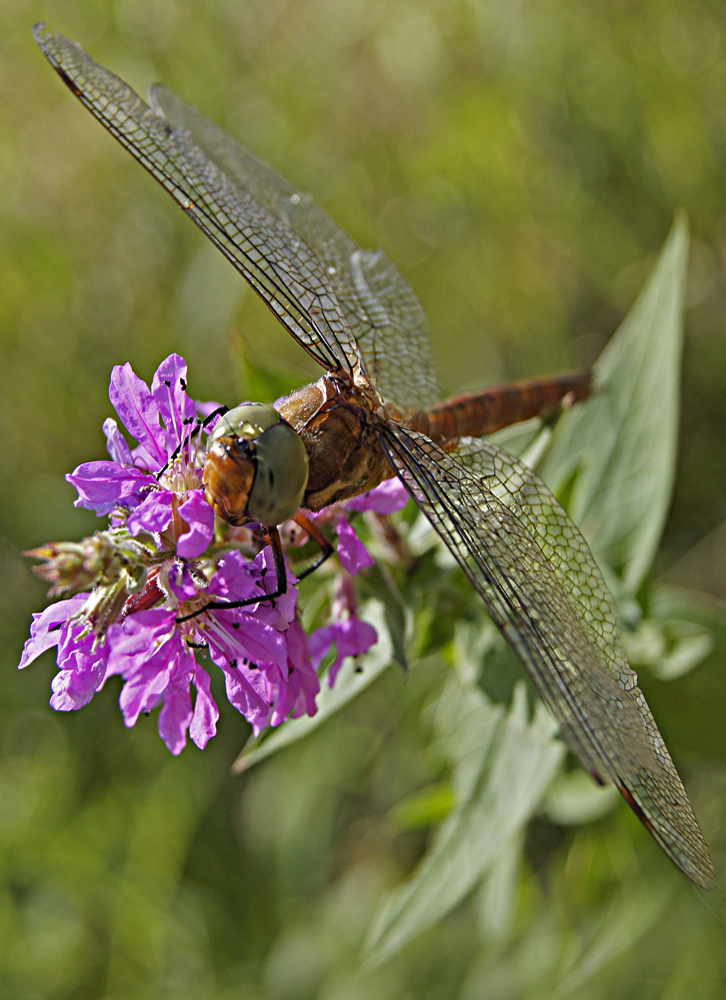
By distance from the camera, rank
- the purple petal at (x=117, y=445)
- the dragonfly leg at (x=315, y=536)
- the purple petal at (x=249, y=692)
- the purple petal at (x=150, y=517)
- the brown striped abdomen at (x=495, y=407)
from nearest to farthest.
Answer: the purple petal at (x=150, y=517) → the purple petal at (x=249, y=692) → the purple petal at (x=117, y=445) → the dragonfly leg at (x=315, y=536) → the brown striped abdomen at (x=495, y=407)

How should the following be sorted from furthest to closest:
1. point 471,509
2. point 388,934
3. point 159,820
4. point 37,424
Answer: point 37,424
point 159,820
point 388,934
point 471,509

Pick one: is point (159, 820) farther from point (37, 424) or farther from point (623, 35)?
point (623, 35)

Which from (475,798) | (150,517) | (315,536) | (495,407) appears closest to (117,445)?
(150,517)

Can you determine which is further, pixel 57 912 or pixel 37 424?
pixel 37 424

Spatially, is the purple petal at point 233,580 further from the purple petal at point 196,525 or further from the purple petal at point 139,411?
the purple petal at point 139,411

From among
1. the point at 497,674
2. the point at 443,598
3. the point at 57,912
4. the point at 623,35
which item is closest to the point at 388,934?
the point at 497,674

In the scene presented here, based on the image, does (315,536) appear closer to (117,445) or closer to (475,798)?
(117,445)

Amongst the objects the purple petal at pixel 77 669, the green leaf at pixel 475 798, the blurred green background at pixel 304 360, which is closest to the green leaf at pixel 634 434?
the green leaf at pixel 475 798
